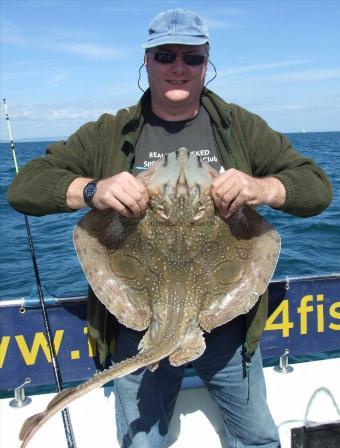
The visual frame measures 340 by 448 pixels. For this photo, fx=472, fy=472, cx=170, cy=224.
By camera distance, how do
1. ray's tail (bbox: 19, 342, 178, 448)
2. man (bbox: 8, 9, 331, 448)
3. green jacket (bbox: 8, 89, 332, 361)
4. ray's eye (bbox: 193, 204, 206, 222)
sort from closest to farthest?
ray's tail (bbox: 19, 342, 178, 448) < ray's eye (bbox: 193, 204, 206, 222) < man (bbox: 8, 9, 331, 448) < green jacket (bbox: 8, 89, 332, 361)

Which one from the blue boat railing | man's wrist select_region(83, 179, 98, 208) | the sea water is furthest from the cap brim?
the sea water

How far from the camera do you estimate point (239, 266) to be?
8.79ft

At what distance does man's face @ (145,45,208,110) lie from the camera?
283 cm

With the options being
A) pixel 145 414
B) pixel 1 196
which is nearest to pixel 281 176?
pixel 145 414

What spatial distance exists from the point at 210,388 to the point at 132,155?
5.61 ft

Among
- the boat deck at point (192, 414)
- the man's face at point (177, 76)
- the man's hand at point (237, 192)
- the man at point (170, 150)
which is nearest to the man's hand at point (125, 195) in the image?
the man at point (170, 150)

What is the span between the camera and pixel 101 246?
2.67 m

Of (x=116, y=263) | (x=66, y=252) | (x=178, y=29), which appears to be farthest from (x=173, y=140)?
(x=66, y=252)

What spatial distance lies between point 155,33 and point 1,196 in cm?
1827

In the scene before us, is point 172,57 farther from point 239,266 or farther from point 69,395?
point 69,395

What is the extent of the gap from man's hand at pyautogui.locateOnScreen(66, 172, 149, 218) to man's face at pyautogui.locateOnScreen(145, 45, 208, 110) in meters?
0.75

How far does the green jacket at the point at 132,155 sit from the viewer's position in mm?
2859

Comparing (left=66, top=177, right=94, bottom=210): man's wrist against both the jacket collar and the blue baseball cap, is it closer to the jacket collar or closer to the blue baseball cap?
the jacket collar

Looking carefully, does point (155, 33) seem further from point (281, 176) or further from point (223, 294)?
point (223, 294)
